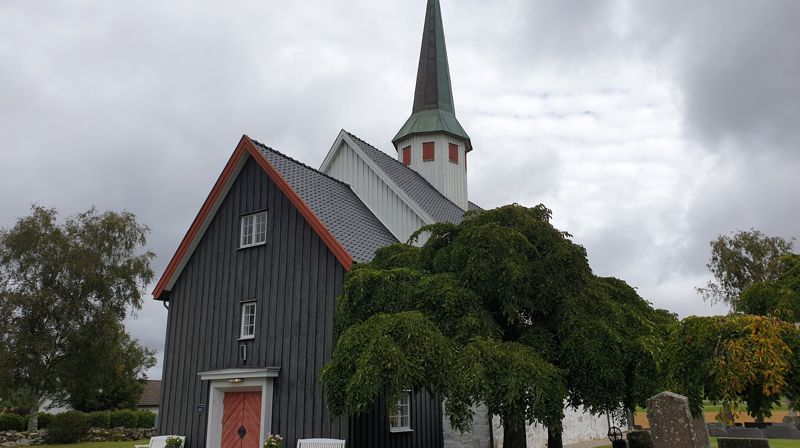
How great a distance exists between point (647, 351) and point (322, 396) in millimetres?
6589

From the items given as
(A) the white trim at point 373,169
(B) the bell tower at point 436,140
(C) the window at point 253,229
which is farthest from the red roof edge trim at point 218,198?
(B) the bell tower at point 436,140

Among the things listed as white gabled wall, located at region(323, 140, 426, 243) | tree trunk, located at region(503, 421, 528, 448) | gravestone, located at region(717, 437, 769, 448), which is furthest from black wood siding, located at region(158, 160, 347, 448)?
gravestone, located at region(717, 437, 769, 448)

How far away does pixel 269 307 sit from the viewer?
1449cm

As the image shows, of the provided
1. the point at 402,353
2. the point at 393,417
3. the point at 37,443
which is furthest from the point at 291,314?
the point at 37,443

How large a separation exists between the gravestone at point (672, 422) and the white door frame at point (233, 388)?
8617 millimetres

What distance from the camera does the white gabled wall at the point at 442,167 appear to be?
955 inches

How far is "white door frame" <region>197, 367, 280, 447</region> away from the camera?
13.6 m

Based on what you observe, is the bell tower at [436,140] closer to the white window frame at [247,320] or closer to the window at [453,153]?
the window at [453,153]

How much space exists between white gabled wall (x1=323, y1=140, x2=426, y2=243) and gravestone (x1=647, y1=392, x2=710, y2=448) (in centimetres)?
1095

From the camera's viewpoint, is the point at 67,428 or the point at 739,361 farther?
the point at 67,428

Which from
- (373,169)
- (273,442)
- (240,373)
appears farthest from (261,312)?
(373,169)

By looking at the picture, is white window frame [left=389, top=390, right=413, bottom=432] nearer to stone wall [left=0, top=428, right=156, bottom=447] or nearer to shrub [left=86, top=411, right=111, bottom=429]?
stone wall [left=0, top=428, right=156, bottom=447]

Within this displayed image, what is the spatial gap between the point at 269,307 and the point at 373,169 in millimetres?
6548

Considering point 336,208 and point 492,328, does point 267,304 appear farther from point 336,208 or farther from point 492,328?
point 492,328
